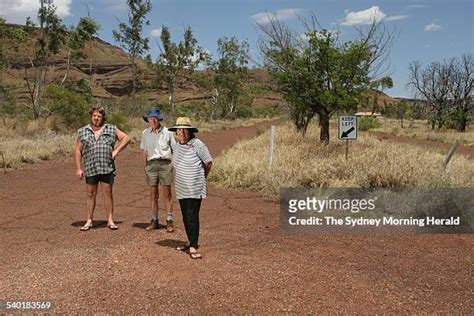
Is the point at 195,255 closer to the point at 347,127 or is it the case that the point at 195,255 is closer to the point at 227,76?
the point at 347,127

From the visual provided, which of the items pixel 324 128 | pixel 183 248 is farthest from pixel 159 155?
pixel 324 128

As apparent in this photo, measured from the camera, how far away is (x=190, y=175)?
561cm

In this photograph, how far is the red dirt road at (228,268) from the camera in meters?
4.34

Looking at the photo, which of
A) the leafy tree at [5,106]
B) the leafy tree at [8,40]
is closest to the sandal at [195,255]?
the leafy tree at [8,40]

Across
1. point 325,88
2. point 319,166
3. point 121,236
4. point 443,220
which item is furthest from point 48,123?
point 443,220

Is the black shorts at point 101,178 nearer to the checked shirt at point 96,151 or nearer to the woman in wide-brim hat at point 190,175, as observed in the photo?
the checked shirt at point 96,151

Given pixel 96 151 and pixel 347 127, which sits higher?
pixel 347 127

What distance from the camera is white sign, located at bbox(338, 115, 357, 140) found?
10.4 metres

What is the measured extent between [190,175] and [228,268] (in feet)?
3.79

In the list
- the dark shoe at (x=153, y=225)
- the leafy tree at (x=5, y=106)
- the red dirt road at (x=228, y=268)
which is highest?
the leafy tree at (x=5, y=106)

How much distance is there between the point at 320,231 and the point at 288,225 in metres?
0.55

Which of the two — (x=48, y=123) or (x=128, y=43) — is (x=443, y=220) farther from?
(x=128, y=43)

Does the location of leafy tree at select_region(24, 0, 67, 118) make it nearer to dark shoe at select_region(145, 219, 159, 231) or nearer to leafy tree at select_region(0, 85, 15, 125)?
leafy tree at select_region(0, 85, 15, 125)

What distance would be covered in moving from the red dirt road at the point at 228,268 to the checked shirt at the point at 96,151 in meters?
0.87
